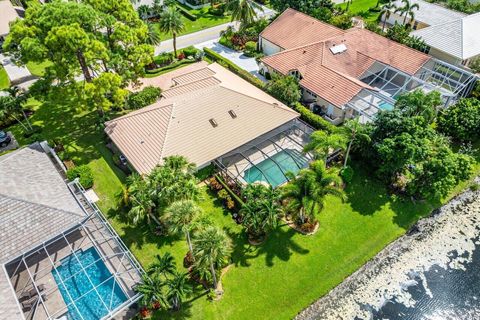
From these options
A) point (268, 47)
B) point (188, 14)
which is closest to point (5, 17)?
point (188, 14)

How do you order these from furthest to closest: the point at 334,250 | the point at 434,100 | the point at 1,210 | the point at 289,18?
the point at 289,18
the point at 434,100
the point at 334,250
the point at 1,210

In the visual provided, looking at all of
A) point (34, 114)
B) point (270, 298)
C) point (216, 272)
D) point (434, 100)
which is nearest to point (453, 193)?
point (434, 100)

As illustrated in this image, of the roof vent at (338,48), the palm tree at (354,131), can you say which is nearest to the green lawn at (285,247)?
the palm tree at (354,131)

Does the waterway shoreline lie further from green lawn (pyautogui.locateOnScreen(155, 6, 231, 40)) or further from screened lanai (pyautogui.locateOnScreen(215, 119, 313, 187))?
green lawn (pyautogui.locateOnScreen(155, 6, 231, 40))

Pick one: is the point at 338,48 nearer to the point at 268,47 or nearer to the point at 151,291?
the point at 268,47

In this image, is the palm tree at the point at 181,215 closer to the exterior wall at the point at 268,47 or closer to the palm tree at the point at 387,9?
the exterior wall at the point at 268,47

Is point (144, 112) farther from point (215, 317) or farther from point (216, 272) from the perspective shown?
point (215, 317)
